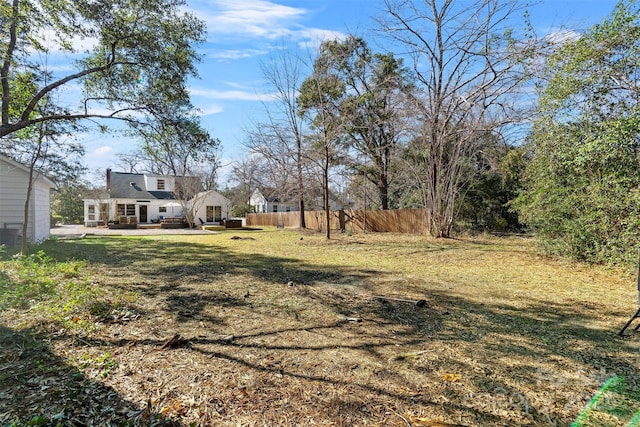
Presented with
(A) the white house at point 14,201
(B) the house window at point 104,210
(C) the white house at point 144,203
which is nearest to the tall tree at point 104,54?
(A) the white house at point 14,201

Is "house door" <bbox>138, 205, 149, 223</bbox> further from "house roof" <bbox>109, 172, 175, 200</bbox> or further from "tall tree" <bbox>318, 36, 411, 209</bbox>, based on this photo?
"tall tree" <bbox>318, 36, 411, 209</bbox>

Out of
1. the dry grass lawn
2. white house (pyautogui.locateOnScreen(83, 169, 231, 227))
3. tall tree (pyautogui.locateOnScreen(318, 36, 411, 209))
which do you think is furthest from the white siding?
white house (pyautogui.locateOnScreen(83, 169, 231, 227))

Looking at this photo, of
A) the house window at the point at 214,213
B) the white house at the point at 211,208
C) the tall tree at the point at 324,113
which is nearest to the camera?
the tall tree at the point at 324,113

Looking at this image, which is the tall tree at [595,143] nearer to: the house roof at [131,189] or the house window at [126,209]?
the house roof at [131,189]

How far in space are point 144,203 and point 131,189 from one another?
1640mm

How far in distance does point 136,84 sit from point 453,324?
26.2 feet

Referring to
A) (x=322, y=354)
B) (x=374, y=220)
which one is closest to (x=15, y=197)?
(x=322, y=354)

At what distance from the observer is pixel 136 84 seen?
24.3 ft

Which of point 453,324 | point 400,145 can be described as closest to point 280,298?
point 453,324

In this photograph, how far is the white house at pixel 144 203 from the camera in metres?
25.9

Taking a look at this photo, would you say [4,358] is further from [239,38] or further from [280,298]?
[239,38]

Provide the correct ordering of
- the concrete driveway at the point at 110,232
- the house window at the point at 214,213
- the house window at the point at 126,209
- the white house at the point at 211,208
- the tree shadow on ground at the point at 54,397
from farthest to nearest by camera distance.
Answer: the house window at the point at 214,213, the white house at the point at 211,208, the house window at the point at 126,209, the concrete driveway at the point at 110,232, the tree shadow on ground at the point at 54,397

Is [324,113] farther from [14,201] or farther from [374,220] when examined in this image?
[14,201]

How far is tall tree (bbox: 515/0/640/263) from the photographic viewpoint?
5.72 meters
